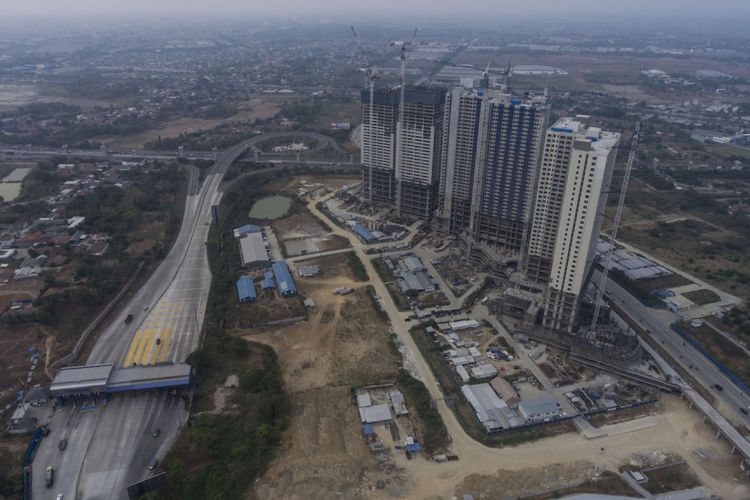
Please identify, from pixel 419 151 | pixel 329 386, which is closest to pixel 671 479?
pixel 329 386

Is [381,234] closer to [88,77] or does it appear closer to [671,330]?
[671,330]

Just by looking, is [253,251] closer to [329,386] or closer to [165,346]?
[165,346]

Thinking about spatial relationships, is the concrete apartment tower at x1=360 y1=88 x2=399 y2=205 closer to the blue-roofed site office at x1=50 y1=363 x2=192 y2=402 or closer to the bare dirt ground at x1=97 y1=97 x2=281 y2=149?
the blue-roofed site office at x1=50 y1=363 x2=192 y2=402

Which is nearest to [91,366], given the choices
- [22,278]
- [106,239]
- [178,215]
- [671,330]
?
[22,278]

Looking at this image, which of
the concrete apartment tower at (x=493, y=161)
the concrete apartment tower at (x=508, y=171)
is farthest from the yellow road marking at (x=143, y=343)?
the concrete apartment tower at (x=508, y=171)

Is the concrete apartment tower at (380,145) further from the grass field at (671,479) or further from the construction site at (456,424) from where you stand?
the grass field at (671,479)
